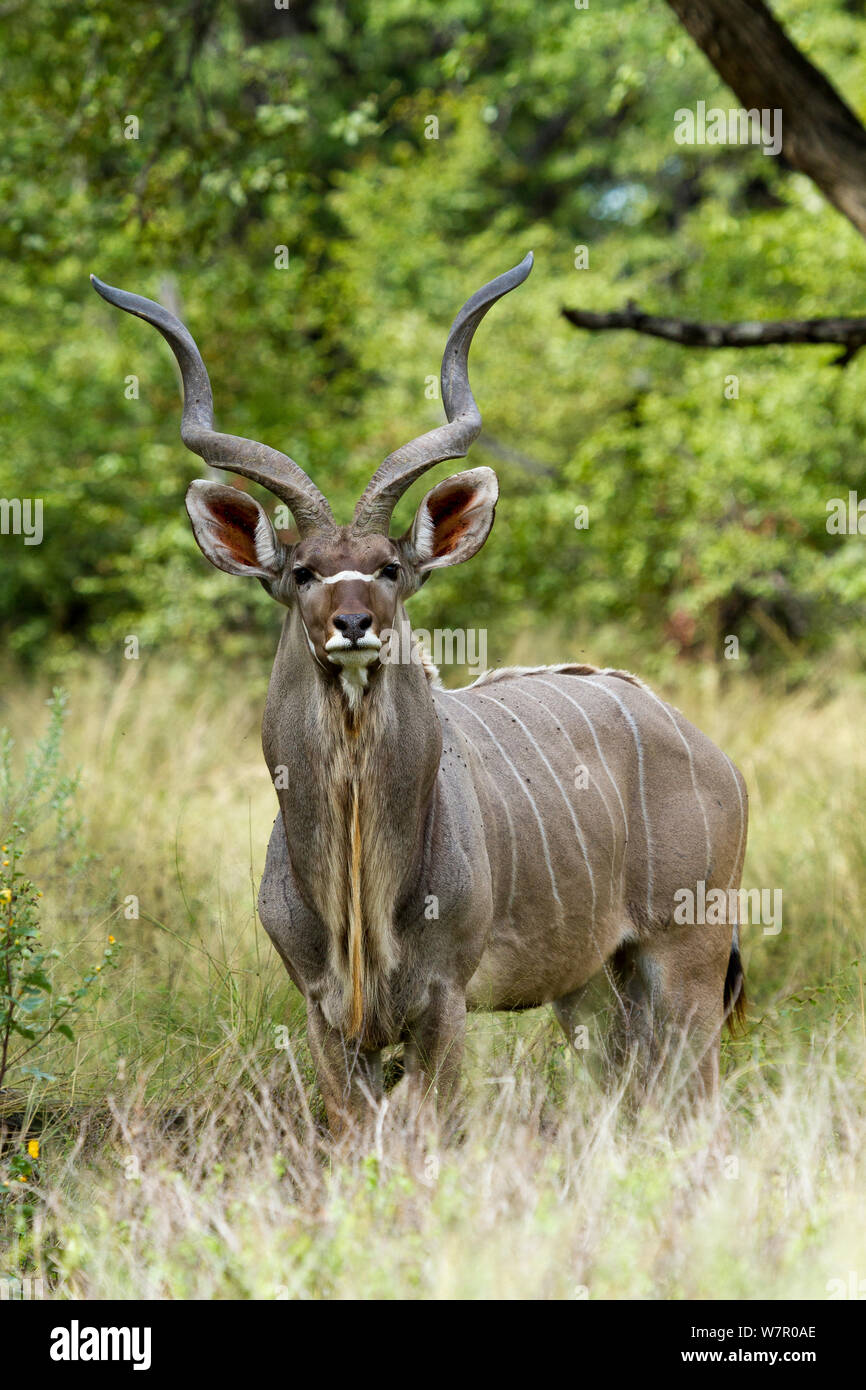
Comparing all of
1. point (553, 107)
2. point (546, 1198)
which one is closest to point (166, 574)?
point (553, 107)

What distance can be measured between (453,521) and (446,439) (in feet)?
0.68

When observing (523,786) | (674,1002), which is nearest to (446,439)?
(523,786)

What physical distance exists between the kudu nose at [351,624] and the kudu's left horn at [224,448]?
0.37m

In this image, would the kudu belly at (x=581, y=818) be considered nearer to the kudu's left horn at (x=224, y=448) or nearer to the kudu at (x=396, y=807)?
the kudu at (x=396, y=807)

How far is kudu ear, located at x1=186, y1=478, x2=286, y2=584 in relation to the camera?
3553mm

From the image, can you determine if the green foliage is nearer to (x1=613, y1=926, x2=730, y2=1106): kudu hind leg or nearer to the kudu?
the kudu

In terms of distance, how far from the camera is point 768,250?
9.64 m

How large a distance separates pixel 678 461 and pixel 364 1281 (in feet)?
28.0

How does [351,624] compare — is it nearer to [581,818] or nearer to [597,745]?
[581,818]

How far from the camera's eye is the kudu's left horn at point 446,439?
11.3ft

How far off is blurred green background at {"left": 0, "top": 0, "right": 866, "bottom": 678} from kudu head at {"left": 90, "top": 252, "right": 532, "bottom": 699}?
12.5ft

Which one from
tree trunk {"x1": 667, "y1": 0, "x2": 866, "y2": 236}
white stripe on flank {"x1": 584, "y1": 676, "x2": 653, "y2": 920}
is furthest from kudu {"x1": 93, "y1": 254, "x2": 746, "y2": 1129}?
tree trunk {"x1": 667, "y1": 0, "x2": 866, "y2": 236}

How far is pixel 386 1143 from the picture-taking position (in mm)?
3414
